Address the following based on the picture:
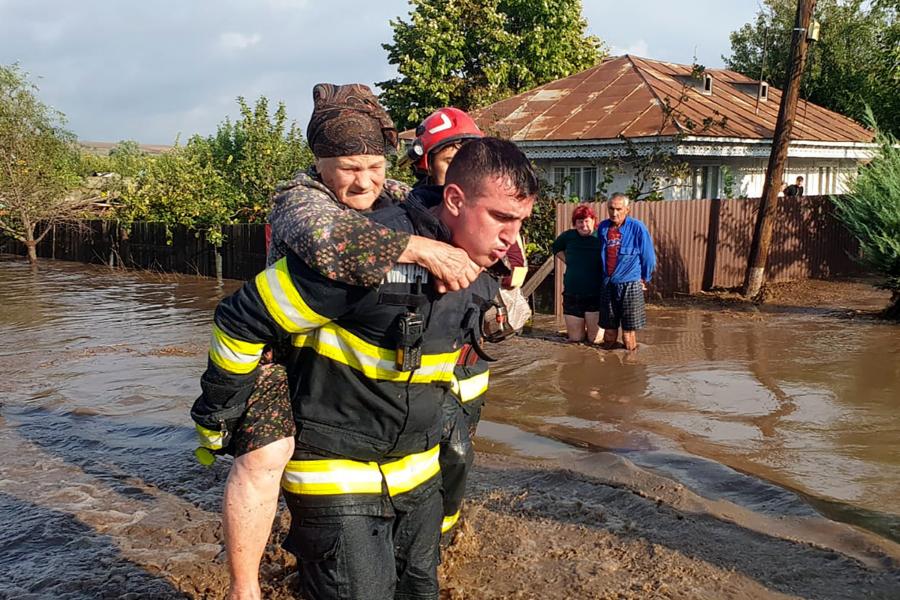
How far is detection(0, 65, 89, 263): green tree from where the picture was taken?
79.9 ft

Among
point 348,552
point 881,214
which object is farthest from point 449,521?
point 881,214

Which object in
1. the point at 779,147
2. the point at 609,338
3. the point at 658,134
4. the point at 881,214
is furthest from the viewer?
the point at 658,134

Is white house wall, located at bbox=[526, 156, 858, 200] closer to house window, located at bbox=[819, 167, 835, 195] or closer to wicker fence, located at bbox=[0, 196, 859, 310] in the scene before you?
house window, located at bbox=[819, 167, 835, 195]

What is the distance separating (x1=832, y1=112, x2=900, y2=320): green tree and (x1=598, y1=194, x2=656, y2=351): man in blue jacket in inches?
168

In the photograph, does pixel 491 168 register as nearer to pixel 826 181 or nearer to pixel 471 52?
pixel 826 181

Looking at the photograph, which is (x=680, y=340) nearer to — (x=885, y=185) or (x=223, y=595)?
(x=885, y=185)

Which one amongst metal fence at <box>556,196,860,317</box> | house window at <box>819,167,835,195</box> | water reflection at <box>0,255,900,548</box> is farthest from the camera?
house window at <box>819,167,835,195</box>

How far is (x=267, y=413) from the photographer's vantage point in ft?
8.79

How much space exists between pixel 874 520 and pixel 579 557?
76.1 inches

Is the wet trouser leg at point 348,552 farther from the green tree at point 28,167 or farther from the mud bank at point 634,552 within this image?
the green tree at point 28,167

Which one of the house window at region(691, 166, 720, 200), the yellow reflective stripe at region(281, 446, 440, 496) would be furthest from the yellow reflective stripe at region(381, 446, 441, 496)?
the house window at region(691, 166, 720, 200)

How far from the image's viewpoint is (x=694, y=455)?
6.52 meters

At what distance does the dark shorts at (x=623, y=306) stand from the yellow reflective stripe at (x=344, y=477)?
305 inches

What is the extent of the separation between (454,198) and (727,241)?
1488 cm
